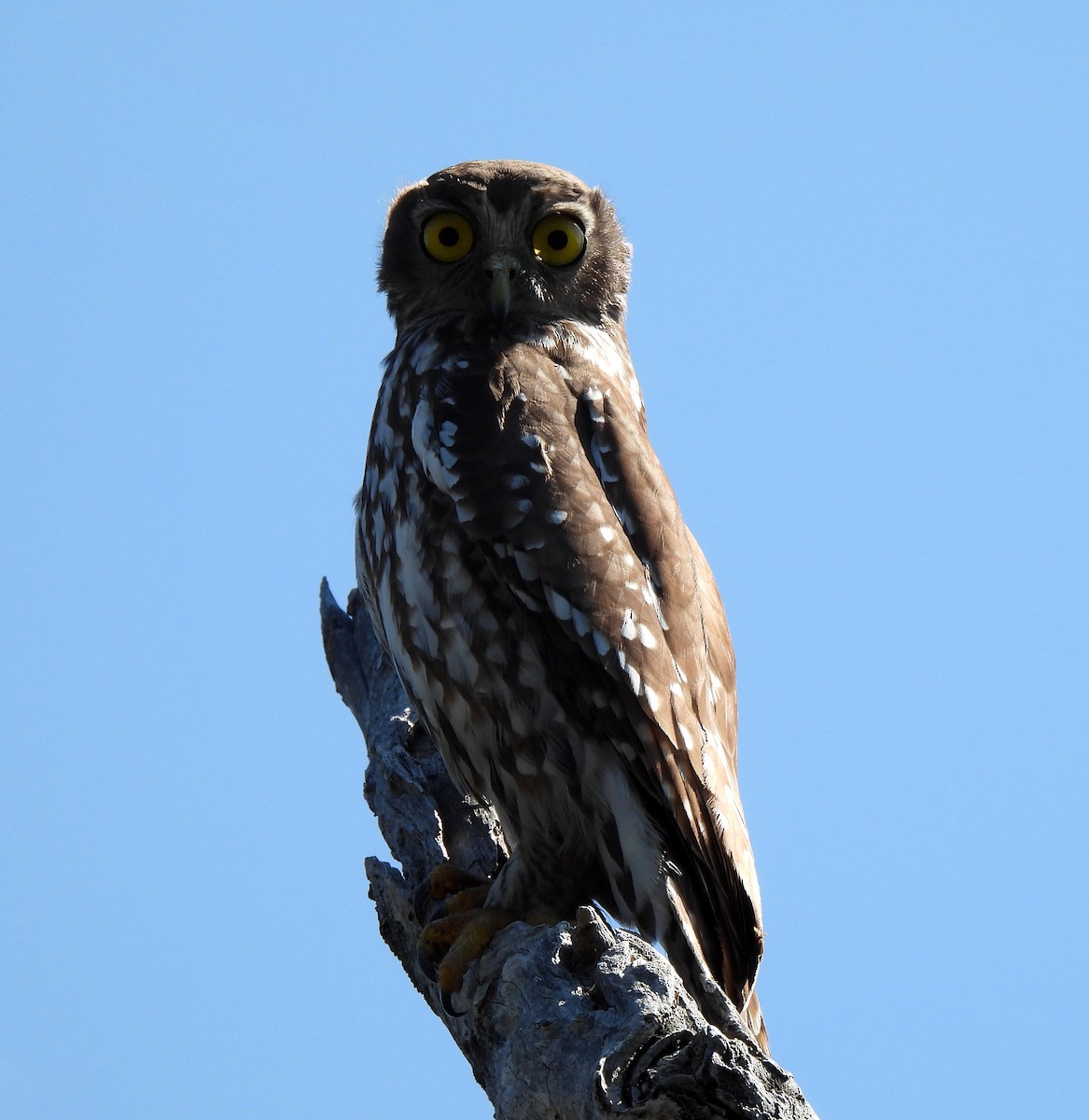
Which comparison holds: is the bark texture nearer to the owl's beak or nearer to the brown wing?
the brown wing

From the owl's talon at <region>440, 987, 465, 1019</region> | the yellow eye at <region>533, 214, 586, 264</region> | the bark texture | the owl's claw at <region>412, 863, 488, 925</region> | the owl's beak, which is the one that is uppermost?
the yellow eye at <region>533, 214, 586, 264</region>

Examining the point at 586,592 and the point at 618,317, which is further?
the point at 618,317

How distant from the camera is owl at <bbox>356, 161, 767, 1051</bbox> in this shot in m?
4.15

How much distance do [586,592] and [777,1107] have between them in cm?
205

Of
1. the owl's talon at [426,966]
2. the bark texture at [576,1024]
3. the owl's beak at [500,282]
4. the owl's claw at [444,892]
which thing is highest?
the owl's beak at [500,282]

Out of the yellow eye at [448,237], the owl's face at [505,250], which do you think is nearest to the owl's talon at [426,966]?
the owl's face at [505,250]

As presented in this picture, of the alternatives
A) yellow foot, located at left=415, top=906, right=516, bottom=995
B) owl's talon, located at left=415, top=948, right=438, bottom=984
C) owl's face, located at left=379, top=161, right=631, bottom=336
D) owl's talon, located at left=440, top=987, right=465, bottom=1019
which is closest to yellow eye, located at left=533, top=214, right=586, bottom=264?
owl's face, located at left=379, top=161, right=631, bottom=336

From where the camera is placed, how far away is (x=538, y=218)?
5074mm

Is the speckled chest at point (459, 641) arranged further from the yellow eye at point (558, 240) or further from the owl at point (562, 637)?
the yellow eye at point (558, 240)

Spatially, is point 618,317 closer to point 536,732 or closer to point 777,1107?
point 536,732

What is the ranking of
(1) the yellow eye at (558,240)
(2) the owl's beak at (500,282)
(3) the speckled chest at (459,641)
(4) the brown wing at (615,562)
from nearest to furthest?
1. (4) the brown wing at (615,562)
2. (3) the speckled chest at (459,641)
3. (2) the owl's beak at (500,282)
4. (1) the yellow eye at (558,240)

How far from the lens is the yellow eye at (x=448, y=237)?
5.14 m

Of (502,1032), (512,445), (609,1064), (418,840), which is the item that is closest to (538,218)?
(512,445)

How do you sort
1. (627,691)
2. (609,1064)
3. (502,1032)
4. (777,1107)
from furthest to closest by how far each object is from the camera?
(627,691) < (502,1032) < (609,1064) < (777,1107)
